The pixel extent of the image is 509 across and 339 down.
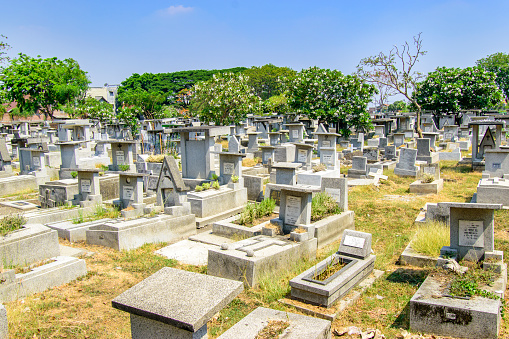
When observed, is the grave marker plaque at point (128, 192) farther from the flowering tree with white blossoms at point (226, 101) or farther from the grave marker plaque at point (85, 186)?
the flowering tree with white blossoms at point (226, 101)

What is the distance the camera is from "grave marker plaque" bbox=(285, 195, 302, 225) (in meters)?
8.98

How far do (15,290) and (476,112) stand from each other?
36380 mm

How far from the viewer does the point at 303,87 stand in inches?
1230

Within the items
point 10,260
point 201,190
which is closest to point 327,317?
point 10,260

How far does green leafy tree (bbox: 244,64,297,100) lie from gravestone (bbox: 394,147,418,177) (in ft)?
164

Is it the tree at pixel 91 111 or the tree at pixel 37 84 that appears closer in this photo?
the tree at pixel 91 111

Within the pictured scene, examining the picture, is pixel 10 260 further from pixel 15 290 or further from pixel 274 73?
pixel 274 73

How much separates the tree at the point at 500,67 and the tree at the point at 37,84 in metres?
57.9

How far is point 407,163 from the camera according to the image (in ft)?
57.0

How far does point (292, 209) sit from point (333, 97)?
22665 mm

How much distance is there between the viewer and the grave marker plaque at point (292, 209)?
29.5 feet

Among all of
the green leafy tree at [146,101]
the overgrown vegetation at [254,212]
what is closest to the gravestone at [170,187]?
the overgrown vegetation at [254,212]

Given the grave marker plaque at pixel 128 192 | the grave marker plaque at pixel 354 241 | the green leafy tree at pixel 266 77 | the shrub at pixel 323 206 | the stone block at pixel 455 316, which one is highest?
the green leafy tree at pixel 266 77

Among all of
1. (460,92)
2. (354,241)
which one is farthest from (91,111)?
(354,241)
